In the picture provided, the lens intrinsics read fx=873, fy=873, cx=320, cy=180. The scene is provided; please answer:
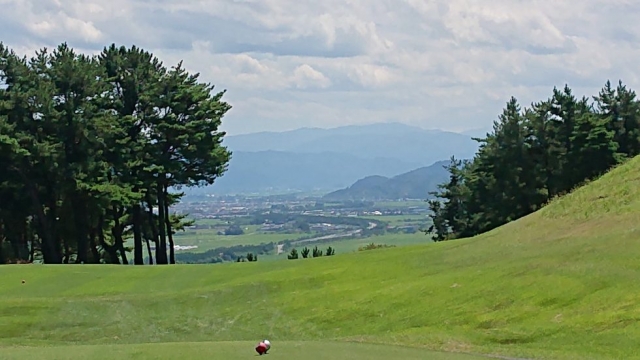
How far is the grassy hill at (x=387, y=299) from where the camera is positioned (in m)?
20.3

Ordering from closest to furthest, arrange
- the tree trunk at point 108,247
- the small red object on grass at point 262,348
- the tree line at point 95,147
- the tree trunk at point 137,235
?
the small red object on grass at point 262,348 → the tree line at point 95,147 → the tree trunk at point 108,247 → the tree trunk at point 137,235

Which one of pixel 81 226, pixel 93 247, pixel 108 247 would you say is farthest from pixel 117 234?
pixel 81 226

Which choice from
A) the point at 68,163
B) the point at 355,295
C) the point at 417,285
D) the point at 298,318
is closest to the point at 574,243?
the point at 417,285

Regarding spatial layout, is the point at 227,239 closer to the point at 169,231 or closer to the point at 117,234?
the point at 169,231

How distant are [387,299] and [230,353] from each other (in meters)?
12.3

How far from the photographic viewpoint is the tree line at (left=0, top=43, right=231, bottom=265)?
2274 inches

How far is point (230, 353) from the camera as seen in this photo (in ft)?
55.1

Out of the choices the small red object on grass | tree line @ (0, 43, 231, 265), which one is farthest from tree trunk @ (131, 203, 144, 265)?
the small red object on grass

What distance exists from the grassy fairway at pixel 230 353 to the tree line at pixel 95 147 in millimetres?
39288

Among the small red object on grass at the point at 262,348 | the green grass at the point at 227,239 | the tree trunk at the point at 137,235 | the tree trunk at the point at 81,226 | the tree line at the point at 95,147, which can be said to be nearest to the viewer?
the small red object on grass at the point at 262,348

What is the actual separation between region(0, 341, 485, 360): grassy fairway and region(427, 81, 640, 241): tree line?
53231 mm

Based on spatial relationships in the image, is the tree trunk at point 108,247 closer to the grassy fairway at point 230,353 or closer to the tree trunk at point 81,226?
the tree trunk at point 81,226

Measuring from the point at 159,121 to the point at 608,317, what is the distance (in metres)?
46.1

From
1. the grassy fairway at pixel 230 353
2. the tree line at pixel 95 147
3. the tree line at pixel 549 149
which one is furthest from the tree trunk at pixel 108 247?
the grassy fairway at pixel 230 353
